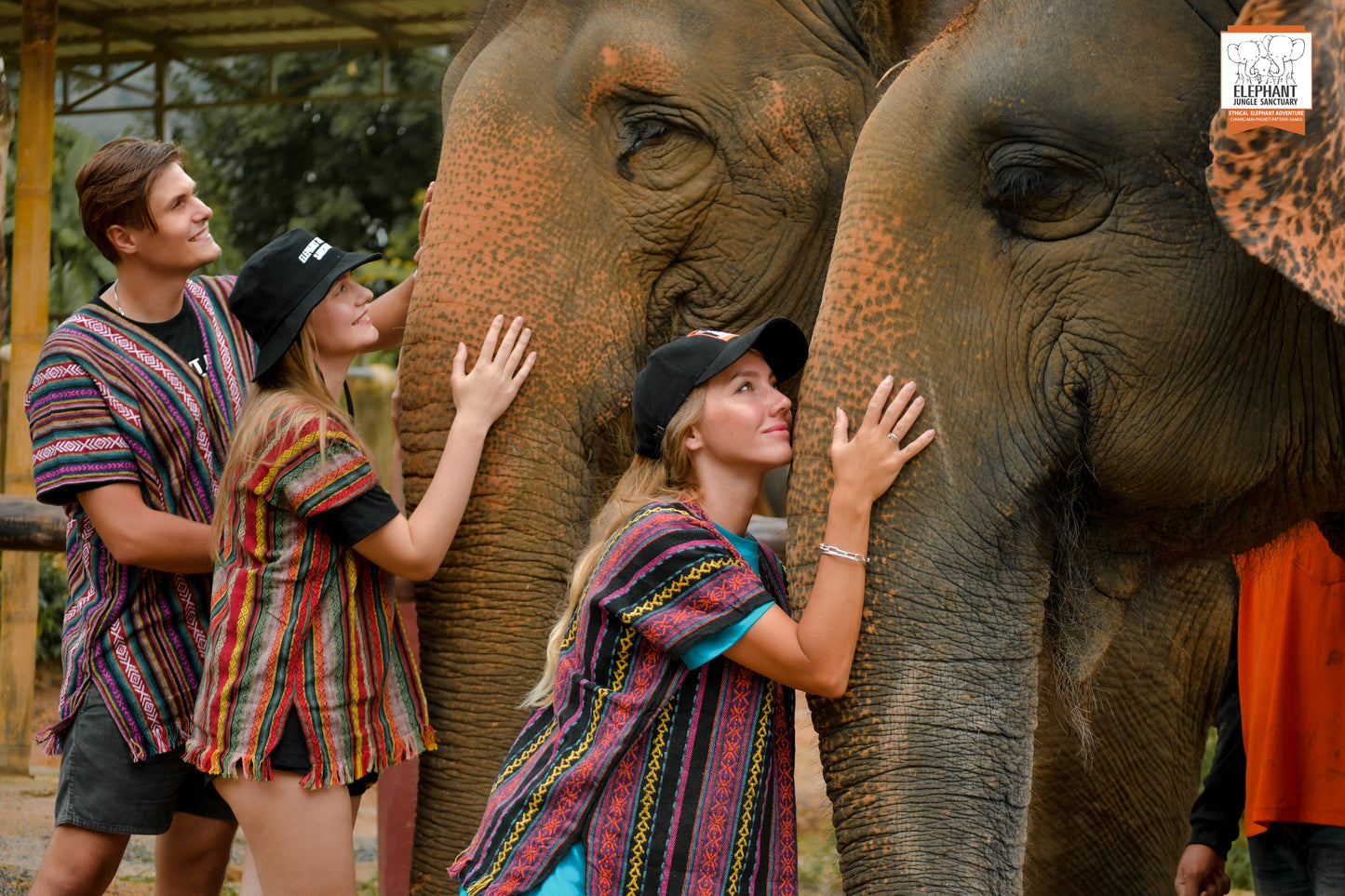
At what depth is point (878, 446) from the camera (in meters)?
1.74

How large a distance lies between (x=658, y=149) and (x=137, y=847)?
333 centimetres

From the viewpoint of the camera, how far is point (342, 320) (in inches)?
95.9

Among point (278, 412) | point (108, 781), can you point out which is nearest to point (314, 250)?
point (278, 412)

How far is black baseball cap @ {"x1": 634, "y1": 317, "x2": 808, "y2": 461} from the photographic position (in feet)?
6.43

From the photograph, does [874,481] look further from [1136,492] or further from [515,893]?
[515,893]

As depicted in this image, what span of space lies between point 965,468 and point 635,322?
3.36ft

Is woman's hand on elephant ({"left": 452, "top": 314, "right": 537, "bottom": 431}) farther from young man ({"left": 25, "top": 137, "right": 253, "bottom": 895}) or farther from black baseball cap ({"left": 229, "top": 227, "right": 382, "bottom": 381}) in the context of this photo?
young man ({"left": 25, "top": 137, "right": 253, "bottom": 895})

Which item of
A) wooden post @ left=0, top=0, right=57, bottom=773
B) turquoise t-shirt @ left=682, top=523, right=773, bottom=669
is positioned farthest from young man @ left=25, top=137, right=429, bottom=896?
wooden post @ left=0, top=0, right=57, bottom=773

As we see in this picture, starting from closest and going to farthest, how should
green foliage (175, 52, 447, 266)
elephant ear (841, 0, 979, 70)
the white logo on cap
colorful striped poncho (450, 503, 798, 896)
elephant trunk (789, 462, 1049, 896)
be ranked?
elephant trunk (789, 462, 1049, 896) < colorful striped poncho (450, 503, 798, 896) < the white logo on cap < elephant ear (841, 0, 979, 70) < green foliage (175, 52, 447, 266)

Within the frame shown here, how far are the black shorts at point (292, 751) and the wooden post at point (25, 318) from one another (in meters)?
4.05

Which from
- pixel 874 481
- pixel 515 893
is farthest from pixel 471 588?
pixel 874 481

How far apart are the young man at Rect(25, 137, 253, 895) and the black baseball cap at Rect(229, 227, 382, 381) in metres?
0.21

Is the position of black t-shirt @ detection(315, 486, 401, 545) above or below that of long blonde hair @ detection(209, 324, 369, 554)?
below

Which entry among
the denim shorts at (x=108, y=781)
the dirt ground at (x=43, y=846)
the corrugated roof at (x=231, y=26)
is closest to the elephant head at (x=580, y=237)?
the denim shorts at (x=108, y=781)
